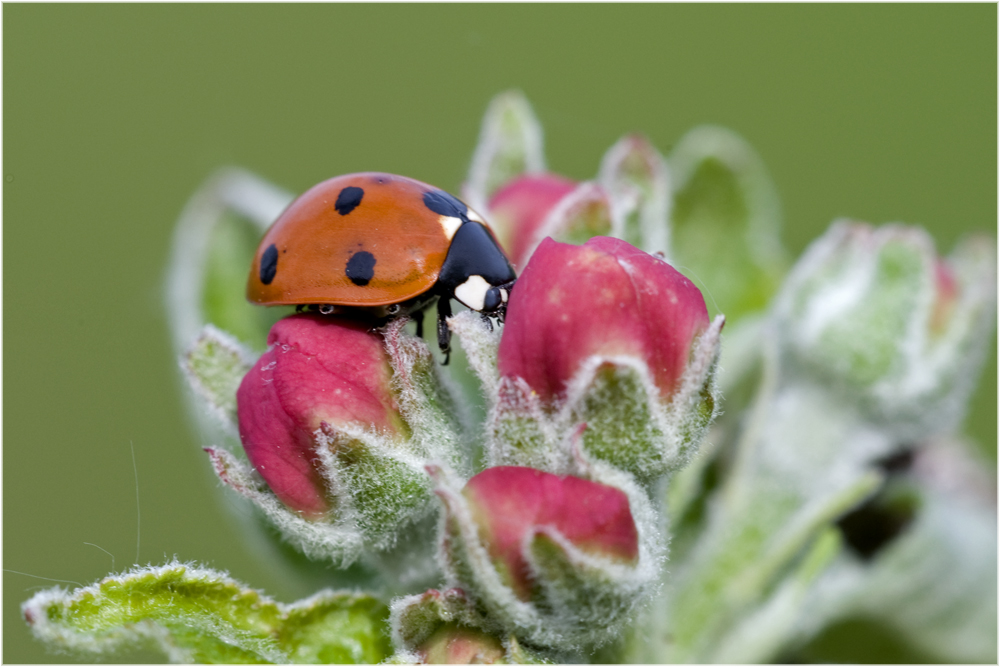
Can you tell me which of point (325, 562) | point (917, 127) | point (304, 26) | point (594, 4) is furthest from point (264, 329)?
point (917, 127)

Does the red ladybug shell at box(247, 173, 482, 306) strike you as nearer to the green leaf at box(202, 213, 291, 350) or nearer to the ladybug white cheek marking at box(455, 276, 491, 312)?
the ladybug white cheek marking at box(455, 276, 491, 312)

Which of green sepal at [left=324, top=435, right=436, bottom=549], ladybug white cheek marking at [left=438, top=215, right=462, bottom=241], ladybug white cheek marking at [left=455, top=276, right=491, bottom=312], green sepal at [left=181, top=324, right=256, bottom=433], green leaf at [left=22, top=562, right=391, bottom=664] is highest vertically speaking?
ladybug white cheek marking at [left=438, top=215, right=462, bottom=241]

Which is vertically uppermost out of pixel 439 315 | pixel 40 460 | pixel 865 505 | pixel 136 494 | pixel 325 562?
pixel 439 315

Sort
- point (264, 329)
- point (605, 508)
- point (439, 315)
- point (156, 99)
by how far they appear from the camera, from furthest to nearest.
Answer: point (156, 99)
point (264, 329)
point (439, 315)
point (605, 508)

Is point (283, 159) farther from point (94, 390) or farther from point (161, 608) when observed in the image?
point (161, 608)

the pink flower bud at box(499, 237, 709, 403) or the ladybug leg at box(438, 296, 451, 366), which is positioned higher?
the pink flower bud at box(499, 237, 709, 403)

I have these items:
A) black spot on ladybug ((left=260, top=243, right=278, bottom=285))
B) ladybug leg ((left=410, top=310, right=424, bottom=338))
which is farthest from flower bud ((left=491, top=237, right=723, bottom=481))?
black spot on ladybug ((left=260, top=243, right=278, bottom=285))
